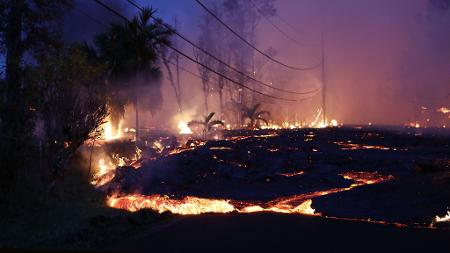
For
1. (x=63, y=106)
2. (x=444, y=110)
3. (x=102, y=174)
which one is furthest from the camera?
(x=444, y=110)

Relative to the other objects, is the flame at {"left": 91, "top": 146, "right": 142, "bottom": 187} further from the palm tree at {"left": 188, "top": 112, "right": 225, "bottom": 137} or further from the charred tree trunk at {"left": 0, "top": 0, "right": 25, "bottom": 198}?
the palm tree at {"left": 188, "top": 112, "right": 225, "bottom": 137}

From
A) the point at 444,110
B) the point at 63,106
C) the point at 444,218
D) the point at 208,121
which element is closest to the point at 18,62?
the point at 63,106

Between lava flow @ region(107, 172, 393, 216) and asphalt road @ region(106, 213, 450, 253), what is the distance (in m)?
1.40

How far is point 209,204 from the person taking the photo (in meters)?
14.2

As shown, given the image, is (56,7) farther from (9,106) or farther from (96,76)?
(9,106)

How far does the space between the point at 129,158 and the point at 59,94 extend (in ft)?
41.6

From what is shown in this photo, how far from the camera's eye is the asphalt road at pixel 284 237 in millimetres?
8945

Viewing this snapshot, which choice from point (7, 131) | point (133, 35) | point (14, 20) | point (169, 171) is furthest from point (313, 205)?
point (133, 35)

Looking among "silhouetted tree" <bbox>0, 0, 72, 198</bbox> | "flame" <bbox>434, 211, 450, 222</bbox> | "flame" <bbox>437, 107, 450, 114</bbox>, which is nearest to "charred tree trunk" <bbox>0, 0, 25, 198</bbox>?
"silhouetted tree" <bbox>0, 0, 72, 198</bbox>

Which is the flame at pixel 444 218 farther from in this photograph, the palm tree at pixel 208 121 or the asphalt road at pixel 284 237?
the palm tree at pixel 208 121

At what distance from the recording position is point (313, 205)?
497 inches

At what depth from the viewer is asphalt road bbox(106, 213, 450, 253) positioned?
8.95 meters

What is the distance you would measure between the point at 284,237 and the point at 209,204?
4871 mm

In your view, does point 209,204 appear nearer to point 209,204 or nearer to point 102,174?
point 209,204
